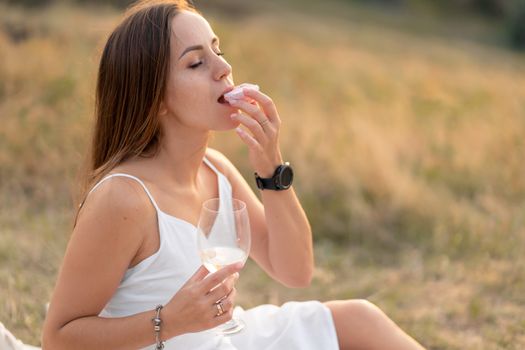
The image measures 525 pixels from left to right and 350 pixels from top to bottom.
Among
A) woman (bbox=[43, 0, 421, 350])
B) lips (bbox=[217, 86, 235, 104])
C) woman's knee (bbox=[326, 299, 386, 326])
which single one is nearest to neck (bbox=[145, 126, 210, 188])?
woman (bbox=[43, 0, 421, 350])

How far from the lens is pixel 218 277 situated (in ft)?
6.83

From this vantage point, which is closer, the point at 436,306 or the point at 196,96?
the point at 196,96

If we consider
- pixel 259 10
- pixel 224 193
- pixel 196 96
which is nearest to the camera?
pixel 196 96

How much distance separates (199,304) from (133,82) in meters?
0.78

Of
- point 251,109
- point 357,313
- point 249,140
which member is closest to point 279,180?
point 249,140

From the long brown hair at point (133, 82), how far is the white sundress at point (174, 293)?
0.19 meters

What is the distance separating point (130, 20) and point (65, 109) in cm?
402

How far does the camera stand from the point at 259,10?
24.6 m

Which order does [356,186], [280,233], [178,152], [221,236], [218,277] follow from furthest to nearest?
[356,186] < [280,233] < [178,152] < [221,236] < [218,277]

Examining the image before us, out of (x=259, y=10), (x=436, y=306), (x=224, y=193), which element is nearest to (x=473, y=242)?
(x=436, y=306)

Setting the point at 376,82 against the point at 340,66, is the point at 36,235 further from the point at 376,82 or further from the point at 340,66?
the point at 340,66

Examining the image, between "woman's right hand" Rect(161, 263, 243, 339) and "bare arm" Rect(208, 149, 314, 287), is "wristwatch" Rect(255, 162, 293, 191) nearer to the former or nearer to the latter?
"bare arm" Rect(208, 149, 314, 287)

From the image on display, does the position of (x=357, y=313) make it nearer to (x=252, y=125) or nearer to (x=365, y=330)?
(x=365, y=330)

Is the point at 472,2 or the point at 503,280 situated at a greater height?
the point at 472,2
